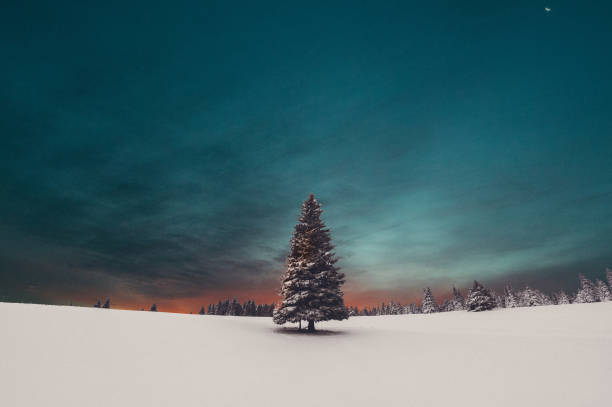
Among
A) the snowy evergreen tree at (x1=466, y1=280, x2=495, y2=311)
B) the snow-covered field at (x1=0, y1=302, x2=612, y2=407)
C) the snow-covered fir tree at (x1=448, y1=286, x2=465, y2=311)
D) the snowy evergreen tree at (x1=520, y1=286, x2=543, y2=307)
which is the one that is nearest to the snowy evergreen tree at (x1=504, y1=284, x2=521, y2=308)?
the snowy evergreen tree at (x1=520, y1=286, x2=543, y2=307)

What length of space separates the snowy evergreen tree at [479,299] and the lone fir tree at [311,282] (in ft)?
138

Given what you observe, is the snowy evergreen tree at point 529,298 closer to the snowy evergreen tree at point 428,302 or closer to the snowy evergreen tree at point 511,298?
the snowy evergreen tree at point 511,298

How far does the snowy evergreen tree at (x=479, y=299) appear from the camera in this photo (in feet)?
159

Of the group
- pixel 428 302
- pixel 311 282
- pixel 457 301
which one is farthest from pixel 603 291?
pixel 311 282

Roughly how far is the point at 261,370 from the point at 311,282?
10428 mm

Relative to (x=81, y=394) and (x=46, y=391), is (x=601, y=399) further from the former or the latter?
(x=46, y=391)

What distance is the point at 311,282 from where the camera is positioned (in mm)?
20500

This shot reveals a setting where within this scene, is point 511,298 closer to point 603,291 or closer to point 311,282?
point 603,291

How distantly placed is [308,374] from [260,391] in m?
2.50

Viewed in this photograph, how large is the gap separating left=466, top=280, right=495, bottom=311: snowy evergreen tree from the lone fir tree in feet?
138

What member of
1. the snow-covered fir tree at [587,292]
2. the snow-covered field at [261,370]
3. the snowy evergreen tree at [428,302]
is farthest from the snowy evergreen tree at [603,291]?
the snow-covered field at [261,370]

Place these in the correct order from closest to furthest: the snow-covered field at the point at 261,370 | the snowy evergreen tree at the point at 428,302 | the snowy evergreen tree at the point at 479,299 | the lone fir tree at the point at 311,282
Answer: the snow-covered field at the point at 261,370 → the lone fir tree at the point at 311,282 → the snowy evergreen tree at the point at 479,299 → the snowy evergreen tree at the point at 428,302

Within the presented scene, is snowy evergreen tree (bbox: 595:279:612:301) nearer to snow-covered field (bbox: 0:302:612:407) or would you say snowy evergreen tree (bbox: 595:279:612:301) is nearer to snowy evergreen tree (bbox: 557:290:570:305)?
snowy evergreen tree (bbox: 557:290:570:305)

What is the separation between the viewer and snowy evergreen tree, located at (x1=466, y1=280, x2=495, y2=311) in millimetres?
48406
